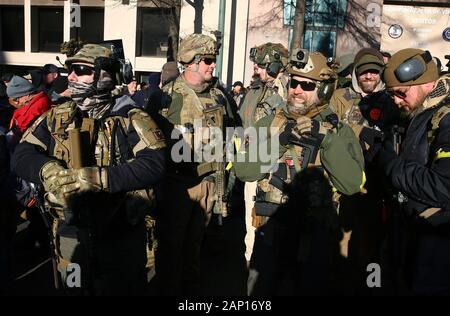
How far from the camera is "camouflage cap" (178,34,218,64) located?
13.9 ft

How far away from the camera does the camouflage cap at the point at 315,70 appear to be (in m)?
3.42

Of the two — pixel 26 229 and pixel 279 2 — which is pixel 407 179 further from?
pixel 279 2

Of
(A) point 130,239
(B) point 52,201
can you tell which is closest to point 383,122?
(A) point 130,239

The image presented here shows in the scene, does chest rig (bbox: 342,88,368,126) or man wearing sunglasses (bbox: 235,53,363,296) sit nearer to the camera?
man wearing sunglasses (bbox: 235,53,363,296)

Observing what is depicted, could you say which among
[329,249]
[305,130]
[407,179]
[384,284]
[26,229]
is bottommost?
[26,229]

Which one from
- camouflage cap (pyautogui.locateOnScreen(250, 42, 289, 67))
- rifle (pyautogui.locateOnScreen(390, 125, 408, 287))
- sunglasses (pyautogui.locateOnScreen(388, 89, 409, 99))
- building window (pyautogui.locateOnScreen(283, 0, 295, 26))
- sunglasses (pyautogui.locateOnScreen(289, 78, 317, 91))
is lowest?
rifle (pyautogui.locateOnScreen(390, 125, 408, 287))

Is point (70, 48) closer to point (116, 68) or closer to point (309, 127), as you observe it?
point (116, 68)

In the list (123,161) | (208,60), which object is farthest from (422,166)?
(208,60)

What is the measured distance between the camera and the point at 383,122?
4.56m

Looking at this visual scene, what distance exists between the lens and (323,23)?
60.0 feet

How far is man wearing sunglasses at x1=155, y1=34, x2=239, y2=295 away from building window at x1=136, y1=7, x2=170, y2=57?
15870 millimetres

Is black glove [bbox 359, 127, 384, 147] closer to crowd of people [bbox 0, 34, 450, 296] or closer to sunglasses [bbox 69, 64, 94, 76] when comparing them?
crowd of people [bbox 0, 34, 450, 296]

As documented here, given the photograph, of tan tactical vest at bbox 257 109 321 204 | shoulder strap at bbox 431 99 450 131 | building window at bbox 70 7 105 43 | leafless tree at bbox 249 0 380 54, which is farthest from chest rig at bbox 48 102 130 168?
building window at bbox 70 7 105 43

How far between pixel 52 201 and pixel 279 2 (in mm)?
16583
